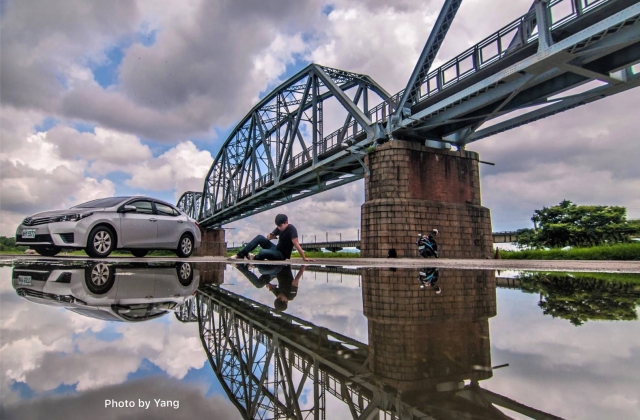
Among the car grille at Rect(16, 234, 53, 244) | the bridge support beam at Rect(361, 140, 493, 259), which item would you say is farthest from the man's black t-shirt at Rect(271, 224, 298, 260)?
the bridge support beam at Rect(361, 140, 493, 259)

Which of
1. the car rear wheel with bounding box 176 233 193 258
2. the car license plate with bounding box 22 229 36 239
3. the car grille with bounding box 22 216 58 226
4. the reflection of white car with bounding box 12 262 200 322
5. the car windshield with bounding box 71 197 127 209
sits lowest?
the reflection of white car with bounding box 12 262 200 322

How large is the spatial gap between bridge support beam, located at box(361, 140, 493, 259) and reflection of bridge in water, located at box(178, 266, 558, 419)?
616 inches

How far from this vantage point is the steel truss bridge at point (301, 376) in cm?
110

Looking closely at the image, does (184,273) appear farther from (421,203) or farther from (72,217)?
(421,203)

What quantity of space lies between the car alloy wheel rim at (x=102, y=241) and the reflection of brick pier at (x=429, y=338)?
6.27 meters

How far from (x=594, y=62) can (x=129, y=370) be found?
54.5ft

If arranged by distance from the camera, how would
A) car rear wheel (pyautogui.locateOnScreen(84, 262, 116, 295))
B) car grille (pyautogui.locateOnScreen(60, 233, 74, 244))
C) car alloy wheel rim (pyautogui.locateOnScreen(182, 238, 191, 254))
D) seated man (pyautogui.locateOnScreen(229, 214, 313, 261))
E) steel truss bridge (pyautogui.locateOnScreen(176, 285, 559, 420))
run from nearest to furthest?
A: steel truss bridge (pyautogui.locateOnScreen(176, 285, 559, 420)), car rear wheel (pyautogui.locateOnScreen(84, 262, 116, 295)), car grille (pyautogui.locateOnScreen(60, 233, 74, 244)), seated man (pyautogui.locateOnScreen(229, 214, 313, 261)), car alloy wheel rim (pyautogui.locateOnScreen(182, 238, 191, 254))

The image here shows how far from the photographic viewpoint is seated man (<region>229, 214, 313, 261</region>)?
8.00m

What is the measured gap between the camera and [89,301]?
2.72m

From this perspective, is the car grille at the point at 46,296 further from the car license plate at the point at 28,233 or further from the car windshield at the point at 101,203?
the car license plate at the point at 28,233

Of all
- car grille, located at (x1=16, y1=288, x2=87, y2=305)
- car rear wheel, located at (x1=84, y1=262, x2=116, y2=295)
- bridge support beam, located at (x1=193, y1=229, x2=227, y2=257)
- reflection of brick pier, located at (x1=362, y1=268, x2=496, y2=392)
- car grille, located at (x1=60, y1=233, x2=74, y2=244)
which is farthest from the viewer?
bridge support beam, located at (x1=193, y1=229, x2=227, y2=257)

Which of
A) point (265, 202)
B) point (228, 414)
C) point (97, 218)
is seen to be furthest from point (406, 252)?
point (265, 202)

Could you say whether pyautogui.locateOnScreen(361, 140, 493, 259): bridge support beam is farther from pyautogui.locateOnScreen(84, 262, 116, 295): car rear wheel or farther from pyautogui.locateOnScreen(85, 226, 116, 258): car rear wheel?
pyautogui.locateOnScreen(84, 262, 116, 295): car rear wheel

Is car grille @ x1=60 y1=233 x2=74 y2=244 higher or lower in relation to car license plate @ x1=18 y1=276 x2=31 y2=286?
higher
